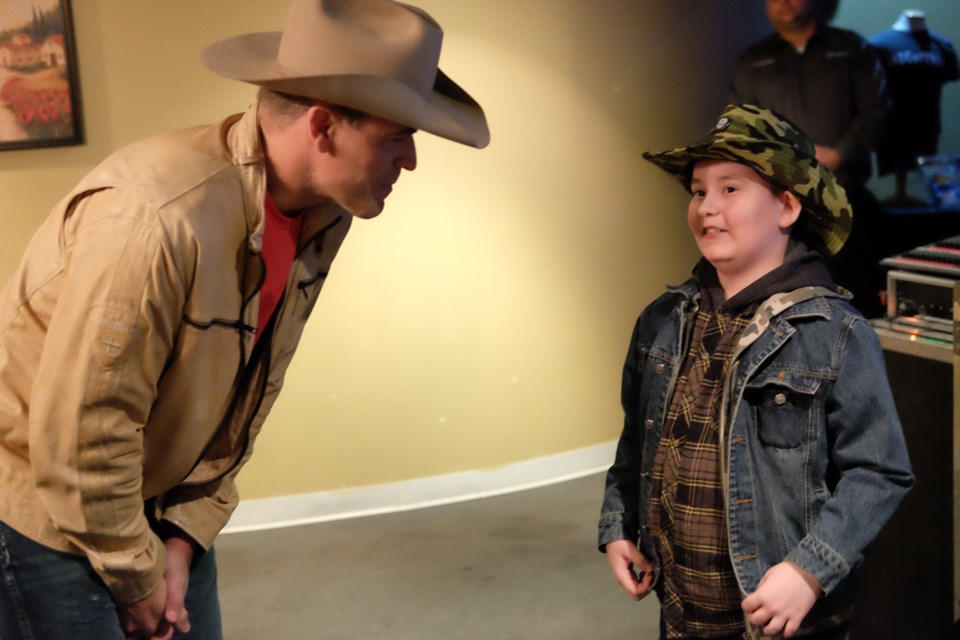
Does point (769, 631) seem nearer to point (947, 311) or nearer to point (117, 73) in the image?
point (947, 311)

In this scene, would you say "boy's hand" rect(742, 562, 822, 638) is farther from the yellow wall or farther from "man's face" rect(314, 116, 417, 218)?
the yellow wall

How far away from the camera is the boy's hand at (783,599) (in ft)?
4.93

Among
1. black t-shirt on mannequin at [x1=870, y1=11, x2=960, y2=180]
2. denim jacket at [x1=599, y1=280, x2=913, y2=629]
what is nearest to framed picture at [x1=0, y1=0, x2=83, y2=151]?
denim jacket at [x1=599, y1=280, x2=913, y2=629]

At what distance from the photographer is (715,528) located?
164 centimetres

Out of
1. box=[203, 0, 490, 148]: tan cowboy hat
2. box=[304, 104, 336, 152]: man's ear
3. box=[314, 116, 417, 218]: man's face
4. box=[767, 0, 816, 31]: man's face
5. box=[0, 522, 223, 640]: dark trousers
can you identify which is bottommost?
box=[0, 522, 223, 640]: dark trousers

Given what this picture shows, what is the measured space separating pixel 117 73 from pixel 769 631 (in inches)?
103

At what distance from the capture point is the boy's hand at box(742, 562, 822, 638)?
1.50 metres

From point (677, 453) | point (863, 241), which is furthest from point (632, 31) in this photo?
point (677, 453)

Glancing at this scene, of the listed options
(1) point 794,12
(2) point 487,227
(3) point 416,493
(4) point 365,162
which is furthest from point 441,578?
(1) point 794,12

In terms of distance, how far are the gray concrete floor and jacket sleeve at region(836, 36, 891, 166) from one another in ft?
5.05

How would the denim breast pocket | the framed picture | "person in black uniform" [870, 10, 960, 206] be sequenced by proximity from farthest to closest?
Result: "person in black uniform" [870, 10, 960, 206] → the framed picture → the denim breast pocket

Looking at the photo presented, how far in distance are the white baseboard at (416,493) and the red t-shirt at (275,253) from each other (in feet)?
6.90

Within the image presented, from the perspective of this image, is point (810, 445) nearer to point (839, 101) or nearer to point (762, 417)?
point (762, 417)

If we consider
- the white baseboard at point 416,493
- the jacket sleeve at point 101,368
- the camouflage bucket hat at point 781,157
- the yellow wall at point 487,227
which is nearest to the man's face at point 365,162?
the jacket sleeve at point 101,368
